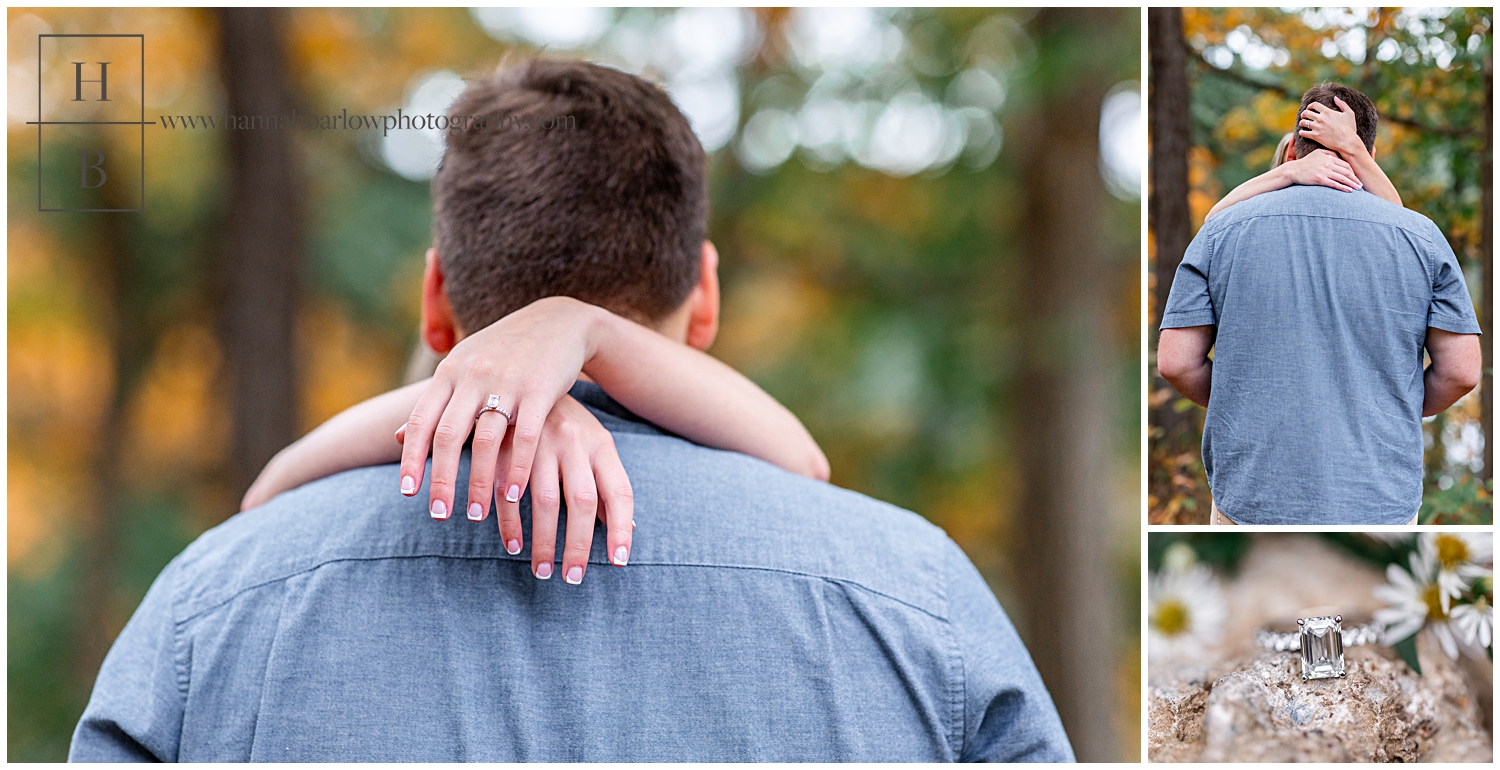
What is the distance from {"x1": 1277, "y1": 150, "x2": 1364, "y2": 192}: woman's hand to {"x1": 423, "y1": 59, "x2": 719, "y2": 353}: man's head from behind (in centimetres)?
69

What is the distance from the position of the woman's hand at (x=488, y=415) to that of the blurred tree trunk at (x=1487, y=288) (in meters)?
0.98

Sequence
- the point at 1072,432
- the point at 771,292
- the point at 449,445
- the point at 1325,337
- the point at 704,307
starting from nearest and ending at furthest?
the point at 449,445, the point at 1325,337, the point at 704,307, the point at 1072,432, the point at 771,292

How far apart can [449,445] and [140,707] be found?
0.48 m

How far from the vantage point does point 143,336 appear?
5.23 meters

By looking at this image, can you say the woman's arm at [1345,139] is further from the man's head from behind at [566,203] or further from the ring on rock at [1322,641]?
the man's head from behind at [566,203]

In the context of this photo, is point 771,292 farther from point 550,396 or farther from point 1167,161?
point 550,396

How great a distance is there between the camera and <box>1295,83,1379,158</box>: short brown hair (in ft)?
3.31

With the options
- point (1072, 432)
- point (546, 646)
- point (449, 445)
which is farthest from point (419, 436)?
point (1072, 432)

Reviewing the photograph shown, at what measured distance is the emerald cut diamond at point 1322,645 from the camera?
1.05 metres

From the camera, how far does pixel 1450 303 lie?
0.98m

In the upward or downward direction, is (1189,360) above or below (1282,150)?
below

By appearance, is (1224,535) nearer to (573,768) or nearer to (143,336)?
(573,768)

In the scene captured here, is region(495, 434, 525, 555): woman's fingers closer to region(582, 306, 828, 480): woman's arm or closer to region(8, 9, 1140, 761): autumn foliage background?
region(582, 306, 828, 480): woman's arm

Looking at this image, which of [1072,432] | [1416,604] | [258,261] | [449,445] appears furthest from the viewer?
[1072,432]
